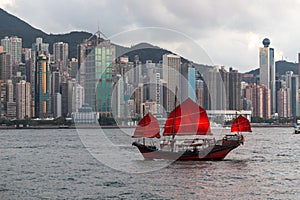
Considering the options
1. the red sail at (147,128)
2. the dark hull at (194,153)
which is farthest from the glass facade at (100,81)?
the dark hull at (194,153)

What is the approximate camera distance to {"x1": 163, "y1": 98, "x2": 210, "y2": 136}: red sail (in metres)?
55.3

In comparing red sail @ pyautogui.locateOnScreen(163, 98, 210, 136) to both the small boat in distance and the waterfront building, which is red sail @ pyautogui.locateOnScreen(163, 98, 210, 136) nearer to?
the small boat in distance

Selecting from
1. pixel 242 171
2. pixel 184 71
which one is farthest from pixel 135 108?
pixel 242 171

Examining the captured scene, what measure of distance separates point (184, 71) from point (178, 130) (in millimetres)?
59790

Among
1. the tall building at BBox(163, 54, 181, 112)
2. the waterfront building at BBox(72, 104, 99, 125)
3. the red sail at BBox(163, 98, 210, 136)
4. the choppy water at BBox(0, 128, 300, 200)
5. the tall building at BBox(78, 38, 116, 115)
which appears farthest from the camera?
the waterfront building at BBox(72, 104, 99, 125)

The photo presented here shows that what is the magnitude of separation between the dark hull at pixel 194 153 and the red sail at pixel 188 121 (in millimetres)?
2359

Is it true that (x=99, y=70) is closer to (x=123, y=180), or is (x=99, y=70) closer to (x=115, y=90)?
(x=115, y=90)

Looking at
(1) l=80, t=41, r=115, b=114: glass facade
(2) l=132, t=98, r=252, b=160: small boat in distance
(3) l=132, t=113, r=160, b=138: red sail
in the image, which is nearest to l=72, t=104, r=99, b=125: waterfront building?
(1) l=80, t=41, r=115, b=114: glass facade

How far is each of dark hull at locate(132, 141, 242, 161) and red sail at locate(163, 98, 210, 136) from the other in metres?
2.36

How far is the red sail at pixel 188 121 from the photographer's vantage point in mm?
55281

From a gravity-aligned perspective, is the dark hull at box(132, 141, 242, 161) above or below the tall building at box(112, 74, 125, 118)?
below

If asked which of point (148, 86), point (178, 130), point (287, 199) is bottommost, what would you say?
point (287, 199)

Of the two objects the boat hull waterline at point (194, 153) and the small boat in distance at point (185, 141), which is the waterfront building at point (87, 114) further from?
the boat hull waterline at point (194, 153)

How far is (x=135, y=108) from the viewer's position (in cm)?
15788
